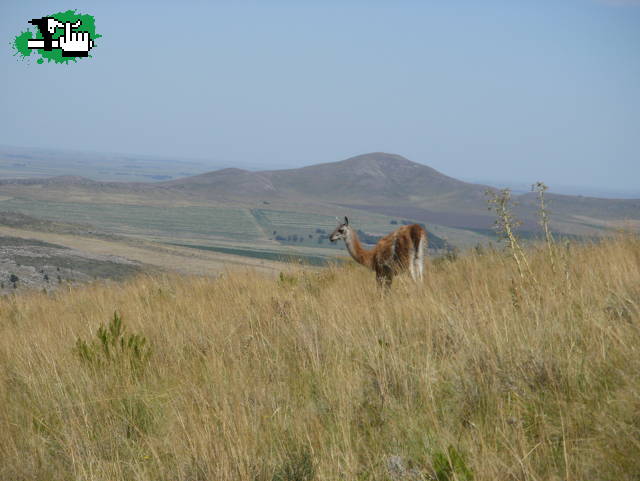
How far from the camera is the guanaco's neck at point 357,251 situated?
10.2m

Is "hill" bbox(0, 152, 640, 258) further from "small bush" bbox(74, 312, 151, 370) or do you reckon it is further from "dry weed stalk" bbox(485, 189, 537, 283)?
"small bush" bbox(74, 312, 151, 370)

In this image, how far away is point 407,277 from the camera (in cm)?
832

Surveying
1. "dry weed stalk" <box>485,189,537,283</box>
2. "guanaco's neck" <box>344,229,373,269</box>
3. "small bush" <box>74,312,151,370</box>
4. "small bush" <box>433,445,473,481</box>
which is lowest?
"small bush" <box>74,312,151,370</box>

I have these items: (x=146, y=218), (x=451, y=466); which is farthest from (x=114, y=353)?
(x=146, y=218)

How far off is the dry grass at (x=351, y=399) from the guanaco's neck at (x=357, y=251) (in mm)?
3645

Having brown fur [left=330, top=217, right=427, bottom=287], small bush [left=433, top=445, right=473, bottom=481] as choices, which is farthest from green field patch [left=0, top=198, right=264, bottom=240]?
small bush [left=433, top=445, right=473, bottom=481]

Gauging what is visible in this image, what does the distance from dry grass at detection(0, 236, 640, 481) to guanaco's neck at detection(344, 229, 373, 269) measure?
3.64 m

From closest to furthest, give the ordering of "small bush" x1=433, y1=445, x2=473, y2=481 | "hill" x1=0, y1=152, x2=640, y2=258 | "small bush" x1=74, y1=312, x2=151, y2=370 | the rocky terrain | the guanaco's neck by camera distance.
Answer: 1. "small bush" x1=433, y1=445, x2=473, y2=481
2. "small bush" x1=74, y1=312, x2=151, y2=370
3. the guanaco's neck
4. the rocky terrain
5. "hill" x1=0, y1=152, x2=640, y2=258

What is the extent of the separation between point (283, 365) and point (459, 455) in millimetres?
2090

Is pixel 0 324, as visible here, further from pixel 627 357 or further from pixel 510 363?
pixel 627 357

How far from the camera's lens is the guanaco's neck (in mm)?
10224

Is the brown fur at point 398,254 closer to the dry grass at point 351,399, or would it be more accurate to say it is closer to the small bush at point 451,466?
the dry grass at point 351,399

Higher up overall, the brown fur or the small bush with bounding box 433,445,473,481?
the brown fur

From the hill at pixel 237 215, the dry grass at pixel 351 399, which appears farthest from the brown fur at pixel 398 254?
the hill at pixel 237 215
